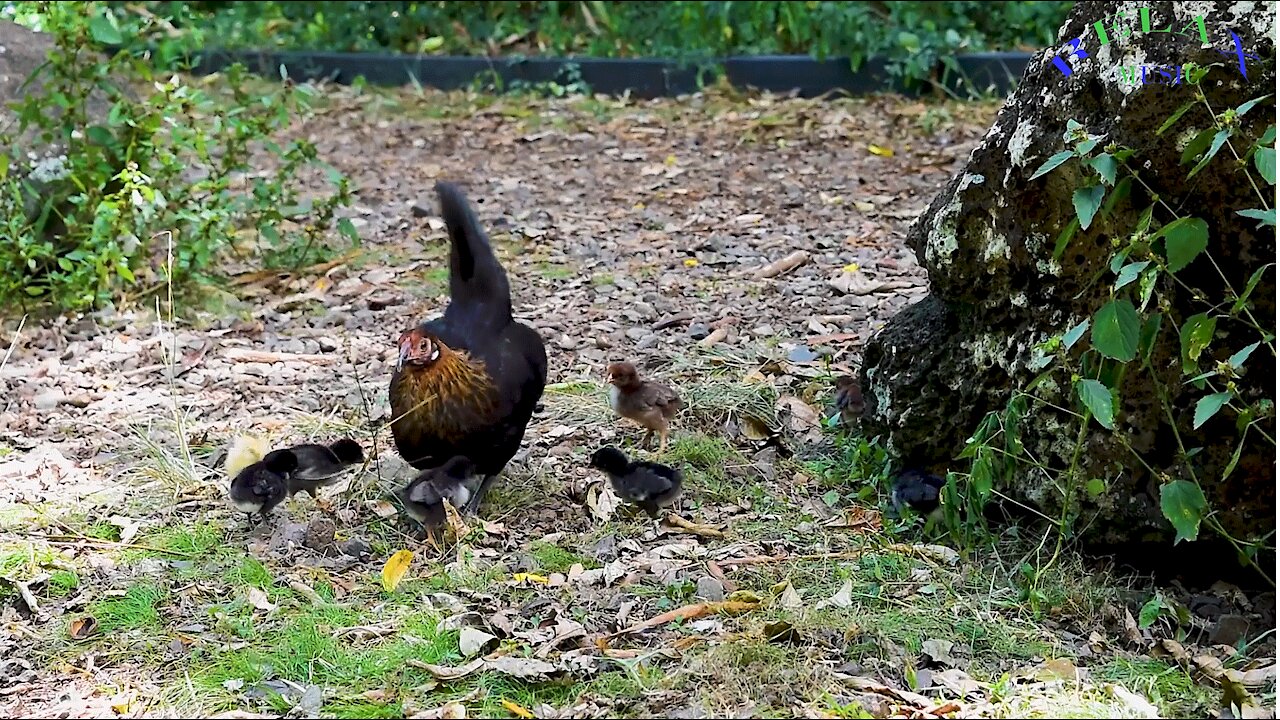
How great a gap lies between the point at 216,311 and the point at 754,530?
3238 mm

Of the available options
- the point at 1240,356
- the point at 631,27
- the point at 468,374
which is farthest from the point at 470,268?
the point at 631,27

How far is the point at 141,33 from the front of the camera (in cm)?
667

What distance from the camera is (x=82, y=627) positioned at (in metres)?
4.22

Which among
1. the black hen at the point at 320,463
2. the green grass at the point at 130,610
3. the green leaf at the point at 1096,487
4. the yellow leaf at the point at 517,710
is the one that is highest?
the green leaf at the point at 1096,487

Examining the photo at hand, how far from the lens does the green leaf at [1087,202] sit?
3.67 meters

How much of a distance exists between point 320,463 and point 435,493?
52 centimetres

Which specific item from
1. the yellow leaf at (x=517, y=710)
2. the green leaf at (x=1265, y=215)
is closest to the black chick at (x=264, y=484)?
the yellow leaf at (x=517, y=710)

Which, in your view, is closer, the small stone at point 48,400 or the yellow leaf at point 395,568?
the yellow leaf at point 395,568

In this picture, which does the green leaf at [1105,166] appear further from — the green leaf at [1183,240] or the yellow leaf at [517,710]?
the yellow leaf at [517,710]

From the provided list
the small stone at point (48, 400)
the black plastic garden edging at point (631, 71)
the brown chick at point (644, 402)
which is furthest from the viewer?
the black plastic garden edging at point (631, 71)

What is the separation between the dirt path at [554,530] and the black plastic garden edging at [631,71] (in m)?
2.00

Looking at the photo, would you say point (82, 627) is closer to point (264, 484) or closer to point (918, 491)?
point (264, 484)

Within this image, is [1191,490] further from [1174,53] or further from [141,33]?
[141,33]

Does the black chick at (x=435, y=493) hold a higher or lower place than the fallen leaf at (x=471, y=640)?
higher
